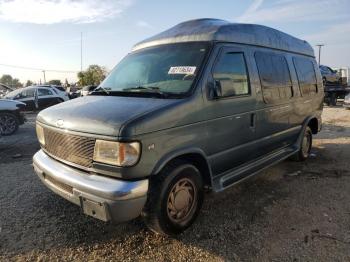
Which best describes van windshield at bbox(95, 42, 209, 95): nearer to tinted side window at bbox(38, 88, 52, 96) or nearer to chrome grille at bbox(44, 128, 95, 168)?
chrome grille at bbox(44, 128, 95, 168)

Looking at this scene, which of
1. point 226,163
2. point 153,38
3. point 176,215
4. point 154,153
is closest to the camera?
point 154,153

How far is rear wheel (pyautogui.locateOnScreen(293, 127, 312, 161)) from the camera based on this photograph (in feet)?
21.2

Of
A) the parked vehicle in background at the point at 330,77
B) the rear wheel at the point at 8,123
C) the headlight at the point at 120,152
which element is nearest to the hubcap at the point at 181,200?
the headlight at the point at 120,152

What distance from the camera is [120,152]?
9.84ft

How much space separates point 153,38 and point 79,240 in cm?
275

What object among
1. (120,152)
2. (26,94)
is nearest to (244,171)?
(120,152)

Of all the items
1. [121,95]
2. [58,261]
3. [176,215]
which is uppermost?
[121,95]

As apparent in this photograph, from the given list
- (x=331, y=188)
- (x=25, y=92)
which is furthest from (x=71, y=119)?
(x=25, y=92)

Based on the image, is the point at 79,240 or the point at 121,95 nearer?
the point at 79,240

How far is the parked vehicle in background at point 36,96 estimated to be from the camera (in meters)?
16.0

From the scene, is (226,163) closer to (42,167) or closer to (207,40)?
(207,40)

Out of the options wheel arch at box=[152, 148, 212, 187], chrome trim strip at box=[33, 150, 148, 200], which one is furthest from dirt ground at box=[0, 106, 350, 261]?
chrome trim strip at box=[33, 150, 148, 200]

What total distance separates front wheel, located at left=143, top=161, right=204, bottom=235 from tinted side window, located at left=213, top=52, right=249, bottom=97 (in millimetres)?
1056

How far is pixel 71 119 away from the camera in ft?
11.2
